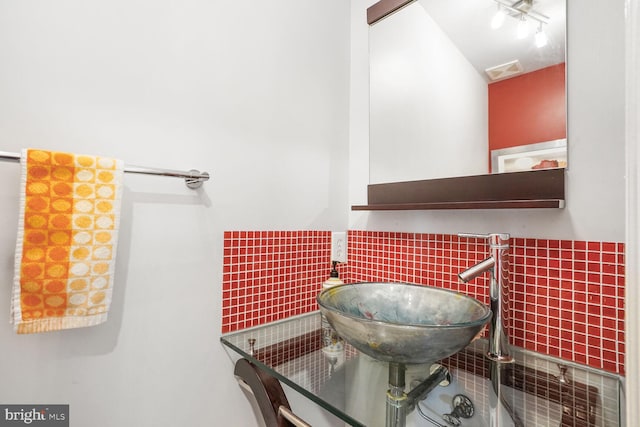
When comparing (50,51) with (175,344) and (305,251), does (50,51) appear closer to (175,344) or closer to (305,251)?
(175,344)

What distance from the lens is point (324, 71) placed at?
1208 mm

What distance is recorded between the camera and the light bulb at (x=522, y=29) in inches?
32.4

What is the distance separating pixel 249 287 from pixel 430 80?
0.93 metres

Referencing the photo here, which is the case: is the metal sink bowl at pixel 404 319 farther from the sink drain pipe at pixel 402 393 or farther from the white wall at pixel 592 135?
the white wall at pixel 592 135

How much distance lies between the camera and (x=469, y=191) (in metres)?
0.92

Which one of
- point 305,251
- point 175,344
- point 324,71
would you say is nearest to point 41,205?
point 175,344

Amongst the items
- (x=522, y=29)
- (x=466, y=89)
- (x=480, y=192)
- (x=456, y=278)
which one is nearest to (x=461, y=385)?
(x=456, y=278)

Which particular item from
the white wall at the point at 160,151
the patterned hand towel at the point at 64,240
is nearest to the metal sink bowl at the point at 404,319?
the white wall at the point at 160,151

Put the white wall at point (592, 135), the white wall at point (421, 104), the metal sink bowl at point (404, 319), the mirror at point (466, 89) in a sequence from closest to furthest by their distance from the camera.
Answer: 1. the metal sink bowl at point (404, 319)
2. the white wall at point (592, 135)
3. the mirror at point (466, 89)
4. the white wall at point (421, 104)

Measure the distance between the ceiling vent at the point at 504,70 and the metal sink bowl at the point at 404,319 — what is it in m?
0.63

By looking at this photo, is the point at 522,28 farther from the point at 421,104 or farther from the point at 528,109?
the point at 421,104

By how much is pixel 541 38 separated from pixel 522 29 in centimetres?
6

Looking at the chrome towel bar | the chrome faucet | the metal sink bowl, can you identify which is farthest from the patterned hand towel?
the chrome faucet

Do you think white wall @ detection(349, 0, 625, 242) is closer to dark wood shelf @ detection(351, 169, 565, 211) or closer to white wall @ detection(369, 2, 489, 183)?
dark wood shelf @ detection(351, 169, 565, 211)
